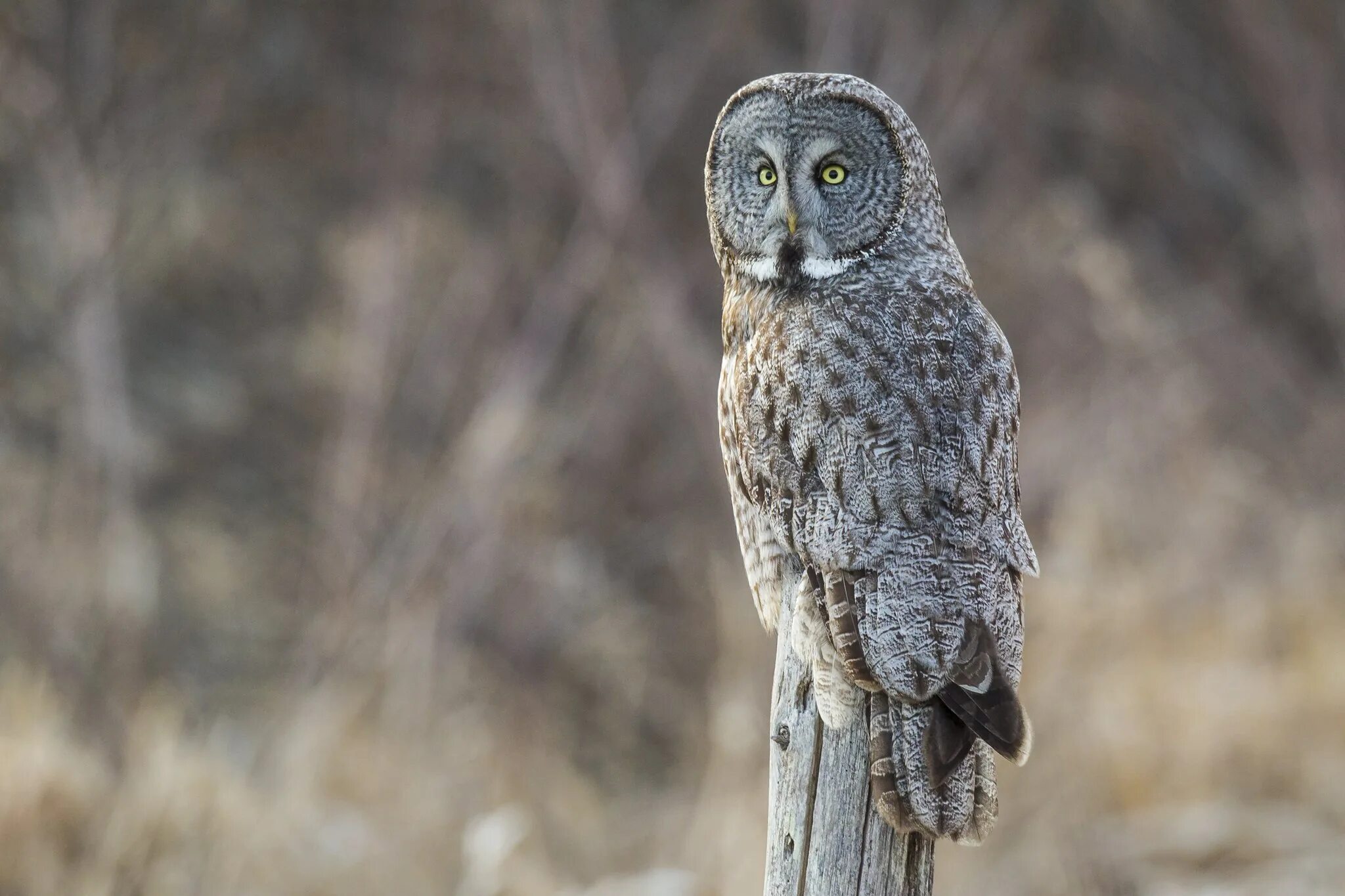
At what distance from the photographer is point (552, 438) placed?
20.9ft

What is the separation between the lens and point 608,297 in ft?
22.8

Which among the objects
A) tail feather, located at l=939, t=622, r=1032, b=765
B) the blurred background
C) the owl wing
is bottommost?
tail feather, located at l=939, t=622, r=1032, b=765

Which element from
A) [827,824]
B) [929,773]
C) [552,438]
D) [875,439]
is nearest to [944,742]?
[929,773]

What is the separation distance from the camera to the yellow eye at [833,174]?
7.71 feet

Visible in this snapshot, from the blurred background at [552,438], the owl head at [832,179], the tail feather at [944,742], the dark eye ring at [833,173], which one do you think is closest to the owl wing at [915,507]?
the tail feather at [944,742]

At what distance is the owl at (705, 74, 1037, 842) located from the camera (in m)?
1.81

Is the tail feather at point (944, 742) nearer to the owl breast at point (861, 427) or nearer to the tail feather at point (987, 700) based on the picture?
→ the tail feather at point (987, 700)

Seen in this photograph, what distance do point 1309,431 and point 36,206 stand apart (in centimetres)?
680

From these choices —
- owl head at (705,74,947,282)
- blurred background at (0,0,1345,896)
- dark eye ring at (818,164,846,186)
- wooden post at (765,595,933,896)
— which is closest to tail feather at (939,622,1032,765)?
wooden post at (765,595,933,896)

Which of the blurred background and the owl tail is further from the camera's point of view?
the blurred background

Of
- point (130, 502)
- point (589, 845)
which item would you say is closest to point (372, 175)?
point (130, 502)

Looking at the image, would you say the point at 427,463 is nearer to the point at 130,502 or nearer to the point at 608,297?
the point at 608,297

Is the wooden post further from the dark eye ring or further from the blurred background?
the blurred background

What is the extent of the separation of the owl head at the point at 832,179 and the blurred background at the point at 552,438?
60.8 inches
